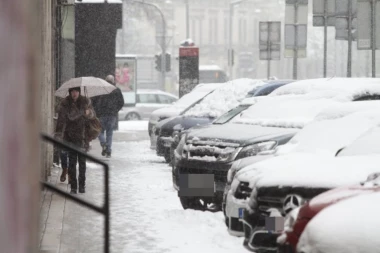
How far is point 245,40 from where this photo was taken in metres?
85.3

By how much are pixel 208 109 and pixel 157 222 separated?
702cm

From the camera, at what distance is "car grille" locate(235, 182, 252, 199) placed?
817cm

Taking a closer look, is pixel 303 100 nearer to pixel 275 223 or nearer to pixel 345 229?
pixel 275 223

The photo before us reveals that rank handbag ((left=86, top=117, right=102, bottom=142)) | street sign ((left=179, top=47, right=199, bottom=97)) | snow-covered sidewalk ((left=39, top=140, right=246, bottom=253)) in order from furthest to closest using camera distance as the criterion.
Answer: street sign ((left=179, top=47, right=199, bottom=97)) < handbag ((left=86, top=117, right=102, bottom=142)) < snow-covered sidewalk ((left=39, top=140, right=246, bottom=253))

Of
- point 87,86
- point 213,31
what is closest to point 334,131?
point 87,86

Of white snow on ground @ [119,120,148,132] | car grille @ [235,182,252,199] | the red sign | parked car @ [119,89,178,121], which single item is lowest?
white snow on ground @ [119,120,148,132]

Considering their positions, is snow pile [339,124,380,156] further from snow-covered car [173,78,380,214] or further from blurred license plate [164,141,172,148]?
blurred license plate [164,141,172,148]

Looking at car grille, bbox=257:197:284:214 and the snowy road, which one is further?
the snowy road

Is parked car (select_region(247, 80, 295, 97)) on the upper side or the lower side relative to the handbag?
upper

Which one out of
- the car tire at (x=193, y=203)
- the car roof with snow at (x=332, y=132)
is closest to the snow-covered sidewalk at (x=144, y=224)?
the car tire at (x=193, y=203)

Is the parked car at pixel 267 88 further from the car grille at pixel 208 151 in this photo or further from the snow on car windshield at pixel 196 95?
the car grille at pixel 208 151

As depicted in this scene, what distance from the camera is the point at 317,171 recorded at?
7.15m

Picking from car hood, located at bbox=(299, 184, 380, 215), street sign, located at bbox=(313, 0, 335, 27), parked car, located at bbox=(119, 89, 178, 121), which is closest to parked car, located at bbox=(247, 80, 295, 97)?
street sign, located at bbox=(313, 0, 335, 27)

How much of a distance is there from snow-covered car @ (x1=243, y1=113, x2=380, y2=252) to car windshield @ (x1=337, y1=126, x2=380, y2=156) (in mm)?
12
